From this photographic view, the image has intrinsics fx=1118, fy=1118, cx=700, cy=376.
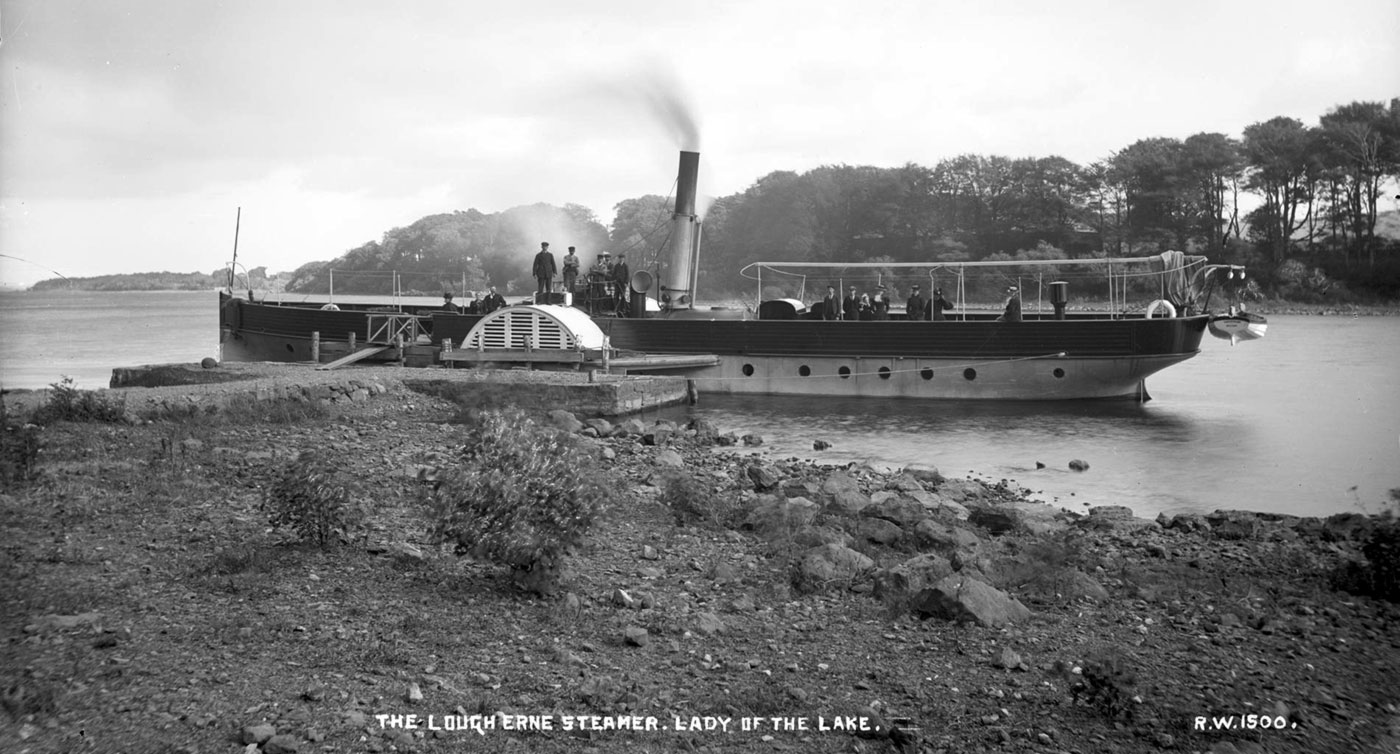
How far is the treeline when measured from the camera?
55969mm

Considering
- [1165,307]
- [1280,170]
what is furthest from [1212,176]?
[1165,307]

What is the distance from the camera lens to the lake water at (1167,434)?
1734 centimetres

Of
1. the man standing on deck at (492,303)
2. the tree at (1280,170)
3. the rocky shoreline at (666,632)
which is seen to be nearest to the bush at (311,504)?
the rocky shoreline at (666,632)

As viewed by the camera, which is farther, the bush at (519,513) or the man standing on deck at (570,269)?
the man standing on deck at (570,269)

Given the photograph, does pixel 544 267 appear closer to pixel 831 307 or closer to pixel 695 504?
pixel 831 307

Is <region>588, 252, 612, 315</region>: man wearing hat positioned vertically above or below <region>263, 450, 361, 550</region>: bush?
above

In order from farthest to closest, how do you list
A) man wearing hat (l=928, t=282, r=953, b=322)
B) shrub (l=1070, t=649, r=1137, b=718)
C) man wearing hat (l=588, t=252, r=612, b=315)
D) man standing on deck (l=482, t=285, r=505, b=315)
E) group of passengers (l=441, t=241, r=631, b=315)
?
1. man wearing hat (l=588, t=252, r=612, b=315)
2. man wearing hat (l=928, t=282, r=953, b=322)
3. man standing on deck (l=482, t=285, r=505, b=315)
4. group of passengers (l=441, t=241, r=631, b=315)
5. shrub (l=1070, t=649, r=1137, b=718)

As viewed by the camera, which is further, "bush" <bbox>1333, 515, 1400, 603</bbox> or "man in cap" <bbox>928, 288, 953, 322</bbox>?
"man in cap" <bbox>928, 288, 953, 322</bbox>

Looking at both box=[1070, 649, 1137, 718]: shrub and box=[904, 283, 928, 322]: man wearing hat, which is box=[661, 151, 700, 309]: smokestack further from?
box=[1070, 649, 1137, 718]: shrub

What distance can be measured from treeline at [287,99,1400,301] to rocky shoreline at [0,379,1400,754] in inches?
1702

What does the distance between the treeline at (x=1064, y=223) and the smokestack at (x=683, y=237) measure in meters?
22.2

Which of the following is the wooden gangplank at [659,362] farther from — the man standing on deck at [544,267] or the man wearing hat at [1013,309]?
the man wearing hat at [1013,309]

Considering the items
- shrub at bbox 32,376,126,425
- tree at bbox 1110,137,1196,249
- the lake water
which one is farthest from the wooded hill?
shrub at bbox 32,376,126,425

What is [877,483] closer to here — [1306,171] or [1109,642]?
[1109,642]
